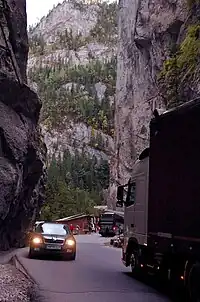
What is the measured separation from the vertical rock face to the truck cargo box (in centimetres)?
1161

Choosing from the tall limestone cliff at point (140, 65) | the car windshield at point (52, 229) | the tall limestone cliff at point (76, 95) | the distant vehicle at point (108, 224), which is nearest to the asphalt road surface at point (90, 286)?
the car windshield at point (52, 229)

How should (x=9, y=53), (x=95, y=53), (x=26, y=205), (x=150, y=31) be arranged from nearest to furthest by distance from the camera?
(x=9, y=53) → (x=26, y=205) → (x=150, y=31) → (x=95, y=53)

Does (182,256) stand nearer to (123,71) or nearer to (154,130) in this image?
(154,130)

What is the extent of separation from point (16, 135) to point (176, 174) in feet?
52.6

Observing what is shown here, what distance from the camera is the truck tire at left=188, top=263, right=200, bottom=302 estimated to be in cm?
941

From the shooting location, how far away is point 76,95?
157m

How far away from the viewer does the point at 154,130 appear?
12.2m

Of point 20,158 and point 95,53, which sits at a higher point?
point 95,53

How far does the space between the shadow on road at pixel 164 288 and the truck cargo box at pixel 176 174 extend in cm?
145

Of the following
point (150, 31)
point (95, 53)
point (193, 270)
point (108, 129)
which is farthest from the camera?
point (95, 53)

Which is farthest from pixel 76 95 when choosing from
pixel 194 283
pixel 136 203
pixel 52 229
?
pixel 194 283

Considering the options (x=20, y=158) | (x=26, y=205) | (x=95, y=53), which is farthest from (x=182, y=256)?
(x=95, y=53)

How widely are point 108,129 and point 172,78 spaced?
404 ft

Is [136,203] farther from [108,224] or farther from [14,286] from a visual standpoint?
[108,224]
